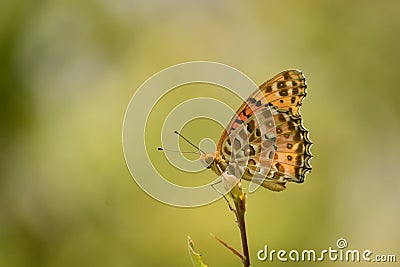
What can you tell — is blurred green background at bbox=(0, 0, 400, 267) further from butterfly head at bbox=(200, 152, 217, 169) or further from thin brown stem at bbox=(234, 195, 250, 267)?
thin brown stem at bbox=(234, 195, 250, 267)

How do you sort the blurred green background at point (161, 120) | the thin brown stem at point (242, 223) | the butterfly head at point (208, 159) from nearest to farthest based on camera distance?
the thin brown stem at point (242, 223) → the butterfly head at point (208, 159) → the blurred green background at point (161, 120)

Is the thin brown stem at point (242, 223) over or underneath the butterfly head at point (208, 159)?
underneath

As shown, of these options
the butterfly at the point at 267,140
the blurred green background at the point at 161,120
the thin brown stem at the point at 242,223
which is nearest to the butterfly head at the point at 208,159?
the butterfly at the point at 267,140

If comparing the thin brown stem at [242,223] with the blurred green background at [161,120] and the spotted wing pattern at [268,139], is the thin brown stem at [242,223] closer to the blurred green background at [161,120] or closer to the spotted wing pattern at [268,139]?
the spotted wing pattern at [268,139]

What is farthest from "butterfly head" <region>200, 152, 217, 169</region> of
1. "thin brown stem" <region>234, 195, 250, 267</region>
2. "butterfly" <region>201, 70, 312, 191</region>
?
"thin brown stem" <region>234, 195, 250, 267</region>

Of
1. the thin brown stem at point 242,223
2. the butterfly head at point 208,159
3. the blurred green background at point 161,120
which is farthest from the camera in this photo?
the blurred green background at point 161,120

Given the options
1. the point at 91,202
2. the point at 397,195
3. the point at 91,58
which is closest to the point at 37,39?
the point at 91,58

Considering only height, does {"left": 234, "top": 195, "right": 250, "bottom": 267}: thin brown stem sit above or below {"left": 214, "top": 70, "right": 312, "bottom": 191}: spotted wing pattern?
below
